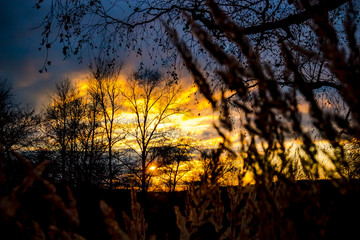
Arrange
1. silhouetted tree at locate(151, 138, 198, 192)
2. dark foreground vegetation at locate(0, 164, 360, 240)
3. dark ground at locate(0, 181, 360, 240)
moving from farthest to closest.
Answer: silhouetted tree at locate(151, 138, 198, 192) → dark ground at locate(0, 181, 360, 240) → dark foreground vegetation at locate(0, 164, 360, 240)

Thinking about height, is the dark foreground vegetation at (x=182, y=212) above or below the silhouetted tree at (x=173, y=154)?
below

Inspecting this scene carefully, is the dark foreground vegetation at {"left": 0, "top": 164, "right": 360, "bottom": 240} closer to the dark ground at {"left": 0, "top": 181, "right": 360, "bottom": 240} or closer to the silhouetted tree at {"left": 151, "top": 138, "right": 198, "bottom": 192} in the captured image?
the dark ground at {"left": 0, "top": 181, "right": 360, "bottom": 240}

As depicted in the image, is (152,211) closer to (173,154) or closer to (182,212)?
(182,212)

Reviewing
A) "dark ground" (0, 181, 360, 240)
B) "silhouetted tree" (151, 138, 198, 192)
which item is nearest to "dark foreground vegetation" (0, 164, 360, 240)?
"dark ground" (0, 181, 360, 240)

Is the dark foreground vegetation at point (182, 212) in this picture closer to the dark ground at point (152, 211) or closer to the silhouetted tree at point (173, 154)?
the dark ground at point (152, 211)

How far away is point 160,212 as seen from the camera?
4727 millimetres

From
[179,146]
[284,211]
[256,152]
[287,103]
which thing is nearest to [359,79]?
[287,103]

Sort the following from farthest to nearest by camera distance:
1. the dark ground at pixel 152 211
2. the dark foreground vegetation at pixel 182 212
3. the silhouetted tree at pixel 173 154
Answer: the silhouetted tree at pixel 173 154 < the dark ground at pixel 152 211 < the dark foreground vegetation at pixel 182 212

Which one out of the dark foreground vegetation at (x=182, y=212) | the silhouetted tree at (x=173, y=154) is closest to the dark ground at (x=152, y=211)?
the dark foreground vegetation at (x=182, y=212)

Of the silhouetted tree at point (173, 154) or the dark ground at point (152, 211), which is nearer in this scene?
the dark ground at point (152, 211)

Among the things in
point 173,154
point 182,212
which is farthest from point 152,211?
point 173,154

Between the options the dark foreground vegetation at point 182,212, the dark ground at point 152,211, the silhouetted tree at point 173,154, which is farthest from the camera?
the silhouetted tree at point 173,154

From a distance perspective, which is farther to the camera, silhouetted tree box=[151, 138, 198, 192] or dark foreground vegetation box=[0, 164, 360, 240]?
silhouetted tree box=[151, 138, 198, 192]

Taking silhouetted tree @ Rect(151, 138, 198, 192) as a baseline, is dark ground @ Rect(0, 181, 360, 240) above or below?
below
